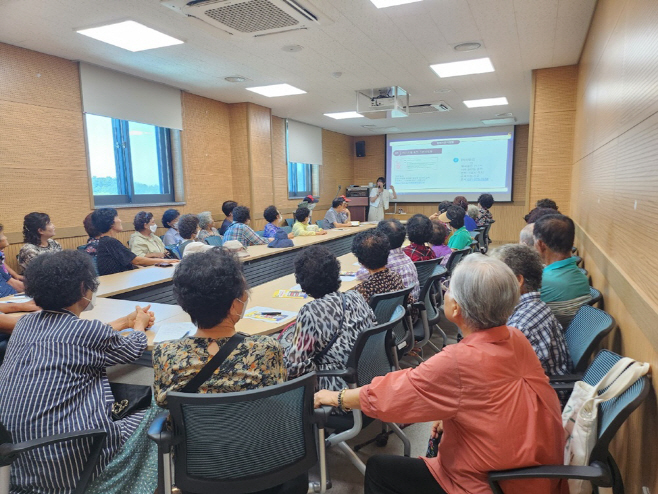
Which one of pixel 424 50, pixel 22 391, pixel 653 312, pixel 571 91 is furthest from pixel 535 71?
pixel 22 391

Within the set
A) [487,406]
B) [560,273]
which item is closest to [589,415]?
[487,406]

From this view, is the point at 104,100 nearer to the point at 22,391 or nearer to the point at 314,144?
the point at 22,391

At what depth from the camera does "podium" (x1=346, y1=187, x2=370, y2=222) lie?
11.2 meters

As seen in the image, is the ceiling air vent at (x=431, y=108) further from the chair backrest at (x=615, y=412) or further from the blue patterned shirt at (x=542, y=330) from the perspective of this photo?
the chair backrest at (x=615, y=412)

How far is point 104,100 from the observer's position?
18.1 ft

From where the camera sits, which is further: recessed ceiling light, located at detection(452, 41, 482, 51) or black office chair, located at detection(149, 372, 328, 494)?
recessed ceiling light, located at detection(452, 41, 482, 51)

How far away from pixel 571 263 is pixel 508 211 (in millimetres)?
9466

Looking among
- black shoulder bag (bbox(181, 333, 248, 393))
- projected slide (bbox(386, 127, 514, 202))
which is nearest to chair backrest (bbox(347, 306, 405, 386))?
black shoulder bag (bbox(181, 333, 248, 393))

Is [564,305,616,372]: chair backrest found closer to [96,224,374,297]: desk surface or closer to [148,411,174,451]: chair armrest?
[148,411,174,451]: chair armrest

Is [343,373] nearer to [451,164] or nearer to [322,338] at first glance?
[322,338]

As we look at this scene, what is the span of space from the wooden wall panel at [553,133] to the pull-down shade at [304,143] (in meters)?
5.38

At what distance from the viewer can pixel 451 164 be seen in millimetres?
11359

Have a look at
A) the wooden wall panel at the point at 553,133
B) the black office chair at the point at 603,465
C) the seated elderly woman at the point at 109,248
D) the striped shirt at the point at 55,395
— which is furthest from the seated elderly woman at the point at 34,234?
the wooden wall panel at the point at 553,133

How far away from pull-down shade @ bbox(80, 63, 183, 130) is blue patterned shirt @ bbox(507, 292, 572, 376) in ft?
18.2
